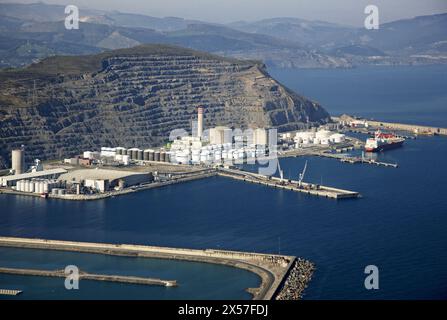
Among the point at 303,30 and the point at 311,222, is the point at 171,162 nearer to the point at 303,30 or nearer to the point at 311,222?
the point at 311,222

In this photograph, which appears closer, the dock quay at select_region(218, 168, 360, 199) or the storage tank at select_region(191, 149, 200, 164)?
the dock quay at select_region(218, 168, 360, 199)

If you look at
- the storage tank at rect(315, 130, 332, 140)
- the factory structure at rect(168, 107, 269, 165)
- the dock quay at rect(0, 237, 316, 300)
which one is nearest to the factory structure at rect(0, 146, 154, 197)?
the factory structure at rect(168, 107, 269, 165)

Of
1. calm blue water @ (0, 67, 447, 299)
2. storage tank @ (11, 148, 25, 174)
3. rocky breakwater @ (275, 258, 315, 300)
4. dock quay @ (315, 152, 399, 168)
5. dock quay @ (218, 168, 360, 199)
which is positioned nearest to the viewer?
rocky breakwater @ (275, 258, 315, 300)

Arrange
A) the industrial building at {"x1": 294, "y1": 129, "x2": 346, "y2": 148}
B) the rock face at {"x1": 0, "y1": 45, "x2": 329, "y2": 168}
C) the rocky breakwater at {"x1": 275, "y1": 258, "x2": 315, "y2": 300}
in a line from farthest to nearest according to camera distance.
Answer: the industrial building at {"x1": 294, "y1": 129, "x2": 346, "y2": 148} < the rock face at {"x1": 0, "y1": 45, "x2": 329, "y2": 168} < the rocky breakwater at {"x1": 275, "y1": 258, "x2": 315, "y2": 300}

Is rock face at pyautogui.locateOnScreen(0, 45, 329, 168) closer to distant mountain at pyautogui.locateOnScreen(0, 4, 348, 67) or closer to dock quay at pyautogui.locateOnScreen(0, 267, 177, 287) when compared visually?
dock quay at pyautogui.locateOnScreen(0, 267, 177, 287)

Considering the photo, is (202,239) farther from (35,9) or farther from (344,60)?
(35,9)

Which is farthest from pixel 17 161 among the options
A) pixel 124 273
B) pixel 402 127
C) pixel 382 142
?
pixel 402 127
